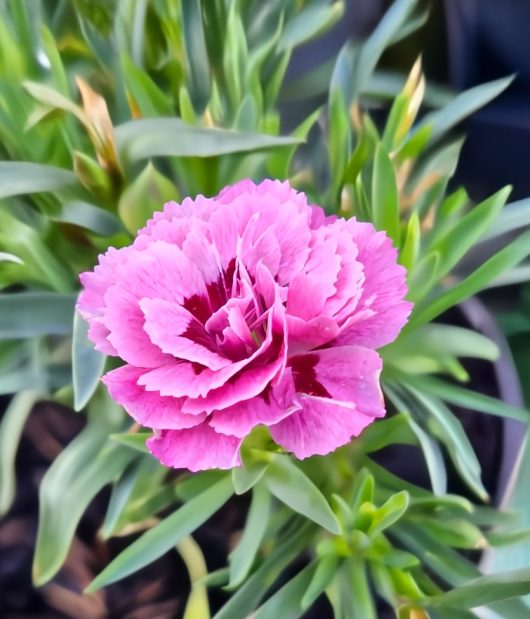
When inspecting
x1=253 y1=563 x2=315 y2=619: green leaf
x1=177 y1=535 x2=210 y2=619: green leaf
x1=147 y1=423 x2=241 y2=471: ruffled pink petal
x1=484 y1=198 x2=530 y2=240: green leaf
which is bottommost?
x1=177 y1=535 x2=210 y2=619: green leaf

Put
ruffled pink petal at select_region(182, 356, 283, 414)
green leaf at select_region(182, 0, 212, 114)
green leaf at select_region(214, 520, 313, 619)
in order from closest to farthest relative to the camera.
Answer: ruffled pink petal at select_region(182, 356, 283, 414) < green leaf at select_region(214, 520, 313, 619) < green leaf at select_region(182, 0, 212, 114)

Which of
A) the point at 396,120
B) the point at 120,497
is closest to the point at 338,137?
the point at 396,120

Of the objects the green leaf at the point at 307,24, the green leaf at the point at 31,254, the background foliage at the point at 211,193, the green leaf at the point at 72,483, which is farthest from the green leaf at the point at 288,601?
the green leaf at the point at 307,24

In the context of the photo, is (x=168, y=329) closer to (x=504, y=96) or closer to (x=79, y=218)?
(x=79, y=218)

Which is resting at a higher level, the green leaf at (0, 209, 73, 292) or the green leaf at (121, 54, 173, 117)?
the green leaf at (121, 54, 173, 117)

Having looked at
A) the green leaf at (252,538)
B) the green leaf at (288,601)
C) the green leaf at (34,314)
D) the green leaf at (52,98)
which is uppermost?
the green leaf at (52,98)

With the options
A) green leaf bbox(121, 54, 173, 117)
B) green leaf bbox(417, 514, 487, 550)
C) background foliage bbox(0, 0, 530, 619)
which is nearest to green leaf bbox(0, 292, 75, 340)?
background foliage bbox(0, 0, 530, 619)

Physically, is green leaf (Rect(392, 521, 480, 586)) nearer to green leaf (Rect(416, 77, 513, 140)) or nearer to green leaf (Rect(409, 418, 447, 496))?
green leaf (Rect(409, 418, 447, 496))

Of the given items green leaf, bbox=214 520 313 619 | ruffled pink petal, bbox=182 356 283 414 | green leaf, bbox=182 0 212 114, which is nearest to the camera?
ruffled pink petal, bbox=182 356 283 414

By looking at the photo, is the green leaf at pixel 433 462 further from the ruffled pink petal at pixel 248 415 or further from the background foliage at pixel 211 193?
the ruffled pink petal at pixel 248 415
